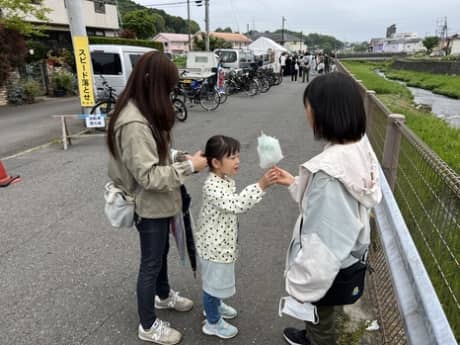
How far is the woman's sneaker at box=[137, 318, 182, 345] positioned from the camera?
89.5 inches

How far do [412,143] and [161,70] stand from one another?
193 cm

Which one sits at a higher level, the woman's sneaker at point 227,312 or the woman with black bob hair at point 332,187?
the woman with black bob hair at point 332,187

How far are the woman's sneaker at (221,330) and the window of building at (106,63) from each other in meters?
9.32

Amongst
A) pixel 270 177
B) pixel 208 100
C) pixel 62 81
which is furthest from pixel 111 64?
pixel 270 177

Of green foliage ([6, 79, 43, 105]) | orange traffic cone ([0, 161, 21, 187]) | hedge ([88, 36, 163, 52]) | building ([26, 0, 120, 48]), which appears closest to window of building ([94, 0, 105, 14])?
building ([26, 0, 120, 48])

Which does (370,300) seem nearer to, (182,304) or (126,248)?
(182,304)

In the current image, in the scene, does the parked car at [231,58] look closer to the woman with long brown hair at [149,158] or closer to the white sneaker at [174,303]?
the white sneaker at [174,303]

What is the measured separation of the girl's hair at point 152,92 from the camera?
6.02 ft

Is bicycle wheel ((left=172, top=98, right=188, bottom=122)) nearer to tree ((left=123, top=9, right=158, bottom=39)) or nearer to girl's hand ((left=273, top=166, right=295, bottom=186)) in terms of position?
girl's hand ((left=273, top=166, right=295, bottom=186))

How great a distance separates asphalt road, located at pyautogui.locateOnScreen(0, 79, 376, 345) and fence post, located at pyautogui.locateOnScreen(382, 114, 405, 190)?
1120 millimetres

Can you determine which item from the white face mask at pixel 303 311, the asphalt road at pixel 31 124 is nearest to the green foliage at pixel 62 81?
the asphalt road at pixel 31 124

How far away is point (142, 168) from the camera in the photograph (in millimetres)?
1785

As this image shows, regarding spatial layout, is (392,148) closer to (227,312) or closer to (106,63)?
(227,312)

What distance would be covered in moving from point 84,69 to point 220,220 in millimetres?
7079
